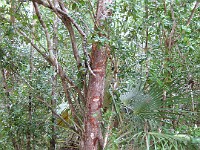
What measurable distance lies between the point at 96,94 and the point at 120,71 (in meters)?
0.38

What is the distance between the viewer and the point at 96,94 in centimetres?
212

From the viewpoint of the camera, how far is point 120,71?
2.38m

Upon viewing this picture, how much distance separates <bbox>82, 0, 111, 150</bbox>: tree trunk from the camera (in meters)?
2.10

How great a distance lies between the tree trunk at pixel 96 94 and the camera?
6.90ft

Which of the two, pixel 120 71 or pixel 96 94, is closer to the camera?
pixel 96 94

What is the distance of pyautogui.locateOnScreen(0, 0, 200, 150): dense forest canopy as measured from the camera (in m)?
2.02

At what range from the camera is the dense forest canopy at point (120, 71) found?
202cm

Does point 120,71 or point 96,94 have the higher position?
point 120,71

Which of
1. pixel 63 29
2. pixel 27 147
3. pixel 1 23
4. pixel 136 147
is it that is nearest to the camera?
pixel 136 147

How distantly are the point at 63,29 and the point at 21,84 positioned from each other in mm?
707

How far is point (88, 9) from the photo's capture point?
2287 millimetres

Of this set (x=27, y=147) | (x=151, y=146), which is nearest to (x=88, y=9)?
(x=151, y=146)

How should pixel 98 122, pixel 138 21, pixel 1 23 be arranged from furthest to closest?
1. pixel 1 23
2. pixel 138 21
3. pixel 98 122

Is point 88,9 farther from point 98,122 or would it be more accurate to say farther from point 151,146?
point 151,146
